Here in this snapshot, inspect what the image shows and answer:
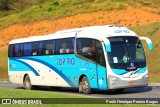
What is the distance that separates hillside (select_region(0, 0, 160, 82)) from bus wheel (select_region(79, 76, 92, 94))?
1997 cm

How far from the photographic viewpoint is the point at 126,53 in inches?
845

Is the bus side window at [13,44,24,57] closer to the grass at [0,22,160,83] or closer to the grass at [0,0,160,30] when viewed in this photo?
the grass at [0,22,160,83]

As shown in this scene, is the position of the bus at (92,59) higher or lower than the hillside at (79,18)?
lower

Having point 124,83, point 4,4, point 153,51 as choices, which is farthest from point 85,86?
point 4,4

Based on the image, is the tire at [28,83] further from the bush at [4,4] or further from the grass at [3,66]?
the bush at [4,4]

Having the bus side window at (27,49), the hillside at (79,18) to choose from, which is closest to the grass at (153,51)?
the hillside at (79,18)

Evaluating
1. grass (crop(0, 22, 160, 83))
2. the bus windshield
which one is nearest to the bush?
grass (crop(0, 22, 160, 83))

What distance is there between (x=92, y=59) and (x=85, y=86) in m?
1.53

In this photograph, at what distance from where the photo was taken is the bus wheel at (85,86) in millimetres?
22439

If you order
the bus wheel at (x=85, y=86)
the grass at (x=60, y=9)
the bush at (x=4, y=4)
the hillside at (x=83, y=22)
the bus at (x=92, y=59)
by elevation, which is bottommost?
the bus wheel at (x=85, y=86)

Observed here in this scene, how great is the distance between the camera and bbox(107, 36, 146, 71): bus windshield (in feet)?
69.5

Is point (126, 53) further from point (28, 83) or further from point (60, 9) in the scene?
point (60, 9)

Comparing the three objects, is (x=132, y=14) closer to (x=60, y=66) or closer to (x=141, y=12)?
(x=141, y=12)

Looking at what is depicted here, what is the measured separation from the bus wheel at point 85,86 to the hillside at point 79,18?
20.0 m
